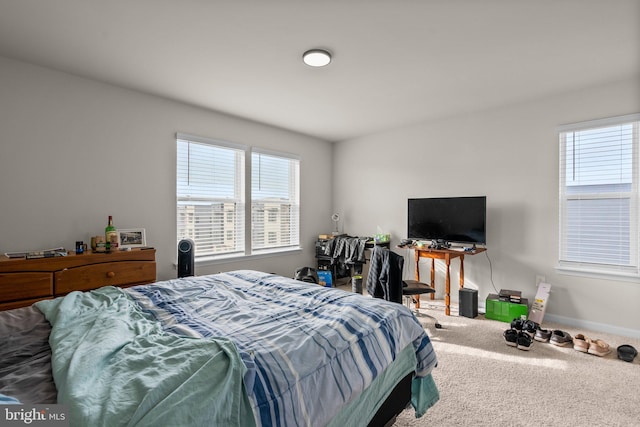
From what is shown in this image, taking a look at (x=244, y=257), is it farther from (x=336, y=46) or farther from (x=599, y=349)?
(x=599, y=349)

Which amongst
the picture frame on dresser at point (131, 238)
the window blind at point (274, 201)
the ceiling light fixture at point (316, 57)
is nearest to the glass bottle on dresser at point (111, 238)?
the picture frame on dresser at point (131, 238)

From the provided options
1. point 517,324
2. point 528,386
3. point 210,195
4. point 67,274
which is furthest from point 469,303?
point 67,274

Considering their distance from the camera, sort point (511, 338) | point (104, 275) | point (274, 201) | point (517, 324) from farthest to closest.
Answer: point (274, 201) → point (517, 324) → point (511, 338) → point (104, 275)

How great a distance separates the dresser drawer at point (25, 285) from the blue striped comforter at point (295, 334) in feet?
3.42

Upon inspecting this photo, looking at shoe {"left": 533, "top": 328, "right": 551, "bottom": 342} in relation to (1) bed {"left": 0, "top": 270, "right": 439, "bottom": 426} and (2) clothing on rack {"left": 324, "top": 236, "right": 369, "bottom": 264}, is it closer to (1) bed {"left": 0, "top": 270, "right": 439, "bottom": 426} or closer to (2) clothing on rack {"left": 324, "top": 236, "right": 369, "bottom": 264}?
(1) bed {"left": 0, "top": 270, "right": 439, "bottom": 426}

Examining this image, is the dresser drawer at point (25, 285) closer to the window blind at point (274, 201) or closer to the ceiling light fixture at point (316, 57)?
the window blind at point (274, 201)

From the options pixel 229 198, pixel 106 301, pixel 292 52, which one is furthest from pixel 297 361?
pixel 229 198

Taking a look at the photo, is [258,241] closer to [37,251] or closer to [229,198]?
[229,198]

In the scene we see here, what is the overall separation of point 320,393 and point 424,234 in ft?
11.1

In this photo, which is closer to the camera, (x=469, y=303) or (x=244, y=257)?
(x=469, y=303)

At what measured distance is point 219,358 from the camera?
1.05 m

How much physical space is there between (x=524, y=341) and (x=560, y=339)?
1.25 feet

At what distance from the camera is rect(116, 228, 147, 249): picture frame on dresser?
10.3 ft

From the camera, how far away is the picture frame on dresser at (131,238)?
3148mm
